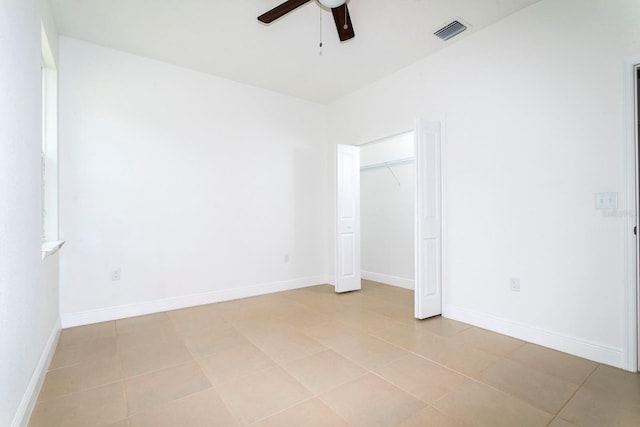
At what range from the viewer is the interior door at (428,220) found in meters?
3.22

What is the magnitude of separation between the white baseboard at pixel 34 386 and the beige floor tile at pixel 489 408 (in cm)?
225

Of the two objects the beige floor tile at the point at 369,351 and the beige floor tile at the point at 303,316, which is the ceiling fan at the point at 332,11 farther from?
the beige floor tile at the point at 303,316

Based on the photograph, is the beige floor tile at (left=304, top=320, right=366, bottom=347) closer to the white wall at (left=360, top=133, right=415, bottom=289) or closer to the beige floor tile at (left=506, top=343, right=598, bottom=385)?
the beige floor tile at (left=506, top=343, right=598, bottom=385)

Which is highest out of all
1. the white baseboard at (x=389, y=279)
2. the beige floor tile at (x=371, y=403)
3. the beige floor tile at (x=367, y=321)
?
the white baseboard at (x=389, y=279)

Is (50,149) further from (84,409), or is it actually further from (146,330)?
(84,409)

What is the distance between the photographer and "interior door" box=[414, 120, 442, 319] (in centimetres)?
322

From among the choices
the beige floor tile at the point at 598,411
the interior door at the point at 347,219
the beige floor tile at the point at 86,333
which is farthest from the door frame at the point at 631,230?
the beige floor tile at the point at 86,333

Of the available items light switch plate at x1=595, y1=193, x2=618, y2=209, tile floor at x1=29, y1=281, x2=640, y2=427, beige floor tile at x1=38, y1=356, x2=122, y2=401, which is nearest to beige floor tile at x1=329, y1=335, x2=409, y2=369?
tile floor at x1=29, y1=281, x2=640, y2=427

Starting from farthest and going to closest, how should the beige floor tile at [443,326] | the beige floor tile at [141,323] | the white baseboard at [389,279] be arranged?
the white baseboard at [389,279] → the beige floor tile at [141,323] → the beige floor tile at [443,326]

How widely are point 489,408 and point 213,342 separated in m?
2.17

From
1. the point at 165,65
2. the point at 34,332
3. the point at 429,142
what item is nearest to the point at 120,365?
the point at 34,332

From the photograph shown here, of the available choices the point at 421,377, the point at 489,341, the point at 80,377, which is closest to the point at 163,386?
the point at 80,377

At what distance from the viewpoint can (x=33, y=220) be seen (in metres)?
1.86

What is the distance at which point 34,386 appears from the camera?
1.86 metres
